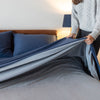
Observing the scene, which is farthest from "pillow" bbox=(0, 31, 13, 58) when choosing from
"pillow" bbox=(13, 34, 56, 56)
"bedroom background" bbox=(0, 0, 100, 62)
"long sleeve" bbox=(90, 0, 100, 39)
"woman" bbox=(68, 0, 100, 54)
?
"long sleeve" bbox=(90, 0, 100, 39)

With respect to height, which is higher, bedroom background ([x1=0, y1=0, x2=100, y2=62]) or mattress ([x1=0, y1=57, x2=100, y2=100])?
bedroom background ([x1=0, y1=0, x2=100, y2=62])

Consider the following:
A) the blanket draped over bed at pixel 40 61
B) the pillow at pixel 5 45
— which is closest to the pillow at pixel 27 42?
the pillow at pixel 5 45

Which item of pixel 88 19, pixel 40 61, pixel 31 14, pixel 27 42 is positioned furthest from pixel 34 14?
pixel 40 61

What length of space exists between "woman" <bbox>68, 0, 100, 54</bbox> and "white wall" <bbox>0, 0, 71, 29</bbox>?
760mm

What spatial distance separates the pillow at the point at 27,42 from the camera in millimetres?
1841

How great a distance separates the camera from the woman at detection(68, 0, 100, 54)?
3.90 feet

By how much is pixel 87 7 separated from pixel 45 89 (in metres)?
0.94

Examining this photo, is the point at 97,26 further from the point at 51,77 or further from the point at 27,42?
the point at 27,42

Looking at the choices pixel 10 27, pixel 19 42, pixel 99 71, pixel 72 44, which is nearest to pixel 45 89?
pixel 72 44

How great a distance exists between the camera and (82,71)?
4.74 feet

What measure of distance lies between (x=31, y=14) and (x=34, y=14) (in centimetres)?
5

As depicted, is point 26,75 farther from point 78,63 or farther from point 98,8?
point 98,8

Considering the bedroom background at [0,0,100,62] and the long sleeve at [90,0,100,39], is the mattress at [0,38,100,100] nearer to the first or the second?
the long sleeve at [90,0,100,39]

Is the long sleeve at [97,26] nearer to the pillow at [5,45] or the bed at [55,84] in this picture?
the bed at [55,84]
